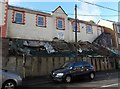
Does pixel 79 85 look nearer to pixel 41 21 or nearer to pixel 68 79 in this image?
pixel 68 79

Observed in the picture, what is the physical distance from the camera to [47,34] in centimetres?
3000

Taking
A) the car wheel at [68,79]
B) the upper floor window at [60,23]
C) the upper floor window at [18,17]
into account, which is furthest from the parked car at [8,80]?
the upper floor window at [60,23]

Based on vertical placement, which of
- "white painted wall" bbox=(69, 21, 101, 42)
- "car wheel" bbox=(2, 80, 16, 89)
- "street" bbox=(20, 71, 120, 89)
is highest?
"white painted wall" bbox=(69, 21, 101, 42)

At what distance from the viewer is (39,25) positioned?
29438 millimetres

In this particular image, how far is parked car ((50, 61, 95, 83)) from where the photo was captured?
609 inches

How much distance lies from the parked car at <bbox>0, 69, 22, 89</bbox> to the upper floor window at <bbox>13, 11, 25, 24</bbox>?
16.0 m

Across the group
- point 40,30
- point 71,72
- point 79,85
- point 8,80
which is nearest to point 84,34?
point 40,30

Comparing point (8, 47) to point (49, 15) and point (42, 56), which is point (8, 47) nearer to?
point (42, 56)

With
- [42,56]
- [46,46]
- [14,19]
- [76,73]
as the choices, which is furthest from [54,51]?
[76,73]

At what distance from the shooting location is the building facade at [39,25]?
86.3 ft

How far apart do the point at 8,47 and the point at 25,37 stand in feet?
20.3

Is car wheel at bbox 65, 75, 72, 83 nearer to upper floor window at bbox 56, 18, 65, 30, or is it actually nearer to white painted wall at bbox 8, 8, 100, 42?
white painted wall at bbox 8, 8, 100, 42

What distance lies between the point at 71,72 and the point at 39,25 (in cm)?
1491

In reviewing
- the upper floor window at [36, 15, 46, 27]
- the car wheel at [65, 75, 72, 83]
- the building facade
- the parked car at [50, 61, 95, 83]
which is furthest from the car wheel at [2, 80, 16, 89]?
the upper floor window at [36, 15, 46, 27]
